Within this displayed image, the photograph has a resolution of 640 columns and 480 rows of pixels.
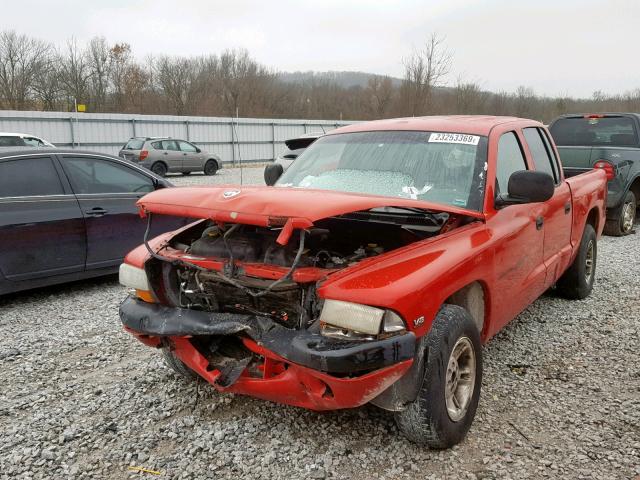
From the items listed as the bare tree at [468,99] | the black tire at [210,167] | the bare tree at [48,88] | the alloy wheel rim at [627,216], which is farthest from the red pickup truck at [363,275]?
the bare tree at [48,88]

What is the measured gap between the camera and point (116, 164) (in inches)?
241

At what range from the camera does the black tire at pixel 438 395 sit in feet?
8.25

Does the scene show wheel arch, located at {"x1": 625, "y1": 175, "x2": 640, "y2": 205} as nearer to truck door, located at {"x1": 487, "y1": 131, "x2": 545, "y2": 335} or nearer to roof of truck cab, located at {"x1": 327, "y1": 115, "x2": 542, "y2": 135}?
roof of truck cab, located at {"x1": 327, "y1": 115, "x2": 542, "y2": 135}

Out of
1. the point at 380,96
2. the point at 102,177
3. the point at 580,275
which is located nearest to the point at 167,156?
the point at 102,177

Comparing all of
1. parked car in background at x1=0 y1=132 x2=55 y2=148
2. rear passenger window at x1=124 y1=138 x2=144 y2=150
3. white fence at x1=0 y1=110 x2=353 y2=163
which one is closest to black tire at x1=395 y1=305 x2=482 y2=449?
parked car in background at x1=0 y1=132 x2=55 y2=148

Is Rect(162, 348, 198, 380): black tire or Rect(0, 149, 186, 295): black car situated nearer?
Rect(162, 348, 198, 380): black tire

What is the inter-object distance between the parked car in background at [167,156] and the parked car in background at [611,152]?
1547 centimetres

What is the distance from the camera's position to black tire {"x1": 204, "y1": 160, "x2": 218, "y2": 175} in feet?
74.8

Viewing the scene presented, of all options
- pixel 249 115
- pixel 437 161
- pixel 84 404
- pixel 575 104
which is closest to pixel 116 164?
pixel 84 404

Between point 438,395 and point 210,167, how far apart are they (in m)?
21.5

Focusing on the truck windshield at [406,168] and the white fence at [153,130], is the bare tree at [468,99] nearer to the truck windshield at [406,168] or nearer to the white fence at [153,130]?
the white fence at [153,130]

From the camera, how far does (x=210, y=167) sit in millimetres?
23016

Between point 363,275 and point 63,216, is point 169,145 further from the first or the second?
point 363,275

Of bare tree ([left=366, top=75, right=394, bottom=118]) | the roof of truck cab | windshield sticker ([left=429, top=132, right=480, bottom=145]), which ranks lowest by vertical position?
windshield sticker ([left=429, top=132, right=480, bottom=145])
